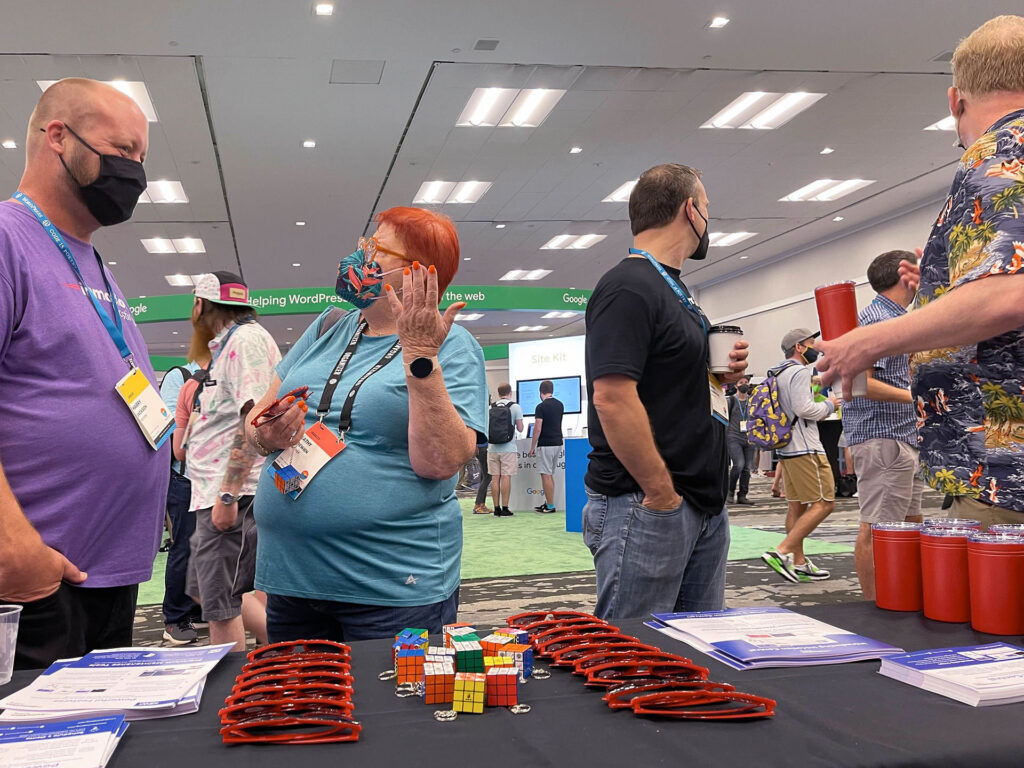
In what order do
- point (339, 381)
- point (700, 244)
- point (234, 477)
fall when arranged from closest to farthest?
point (339, 381), point (700, 244), point (234, 477)

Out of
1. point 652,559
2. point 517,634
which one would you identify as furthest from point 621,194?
point 517,634

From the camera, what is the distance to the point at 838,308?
141 centimetres

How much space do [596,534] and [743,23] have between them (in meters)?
5.99

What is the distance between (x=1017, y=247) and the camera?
4.21 ft

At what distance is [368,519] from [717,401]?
0.94 meters

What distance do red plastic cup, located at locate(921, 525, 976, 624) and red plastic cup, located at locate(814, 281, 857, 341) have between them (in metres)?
0.38

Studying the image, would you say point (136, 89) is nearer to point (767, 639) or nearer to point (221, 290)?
point (221, 290)

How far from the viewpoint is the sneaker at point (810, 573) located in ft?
16.2

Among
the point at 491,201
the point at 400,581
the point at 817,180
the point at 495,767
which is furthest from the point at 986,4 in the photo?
the point at 495,767

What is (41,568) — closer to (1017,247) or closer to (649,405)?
(649,405)

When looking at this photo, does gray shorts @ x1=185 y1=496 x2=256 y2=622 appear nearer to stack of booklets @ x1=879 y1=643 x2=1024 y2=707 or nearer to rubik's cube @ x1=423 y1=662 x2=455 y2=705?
rubik's cube @ x1=423 y1=662 x2=455 y2=705

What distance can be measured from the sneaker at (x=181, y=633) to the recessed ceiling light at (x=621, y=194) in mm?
8538

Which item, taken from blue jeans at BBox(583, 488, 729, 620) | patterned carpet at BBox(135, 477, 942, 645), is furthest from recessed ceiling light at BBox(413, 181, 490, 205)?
blue jeans at BBox(583, 488, 729, 620)

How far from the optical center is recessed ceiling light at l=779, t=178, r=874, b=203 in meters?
11.1
